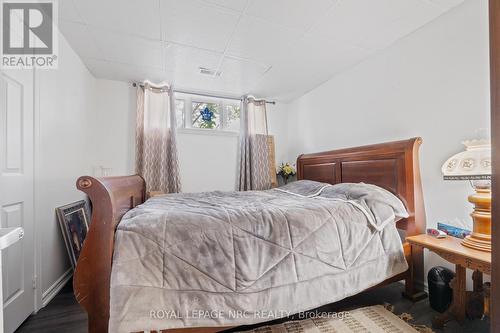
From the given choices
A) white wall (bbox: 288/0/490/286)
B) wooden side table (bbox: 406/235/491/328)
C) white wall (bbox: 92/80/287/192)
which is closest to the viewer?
wooden side table (bbox: 406/235/491/328)

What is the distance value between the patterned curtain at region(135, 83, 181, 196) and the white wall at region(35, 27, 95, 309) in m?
0.65

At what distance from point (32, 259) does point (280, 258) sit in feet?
6.10

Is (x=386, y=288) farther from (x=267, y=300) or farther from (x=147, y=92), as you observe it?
(x=147, y=92)

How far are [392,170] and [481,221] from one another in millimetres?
683

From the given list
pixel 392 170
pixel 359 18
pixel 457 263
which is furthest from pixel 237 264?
pixel 359 18

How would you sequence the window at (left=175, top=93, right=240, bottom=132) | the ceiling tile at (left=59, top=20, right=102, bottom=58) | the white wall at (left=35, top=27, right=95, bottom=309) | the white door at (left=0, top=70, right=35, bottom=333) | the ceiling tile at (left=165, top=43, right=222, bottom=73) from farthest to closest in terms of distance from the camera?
the window at (left=175, top=93, right=240, bottom=132) < the ceiling tile at (left=165, top=43, right=222, bottom=73) < the ceiling tile at (left=59, top=20, right=102, bottom=58) < the white wall at (left=35, top=27, right=95, bottom=309) < the white door at (left=0, top=70, right=35, bottom=333)

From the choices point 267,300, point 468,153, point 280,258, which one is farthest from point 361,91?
point 267,300

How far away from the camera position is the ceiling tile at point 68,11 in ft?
5.36

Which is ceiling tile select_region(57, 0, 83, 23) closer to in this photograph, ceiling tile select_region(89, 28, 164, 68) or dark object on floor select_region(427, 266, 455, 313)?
ceiling tile select_region(89, 28, 164, 68)

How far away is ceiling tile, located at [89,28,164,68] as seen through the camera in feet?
6.73

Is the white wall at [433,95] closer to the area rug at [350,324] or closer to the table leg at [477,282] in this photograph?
the table leg at [477,282]

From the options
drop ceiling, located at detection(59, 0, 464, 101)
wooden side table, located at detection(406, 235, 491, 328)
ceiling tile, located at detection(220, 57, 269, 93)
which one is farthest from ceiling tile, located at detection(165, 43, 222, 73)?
wooden side table, located at detection(406, 235, 491, 328)

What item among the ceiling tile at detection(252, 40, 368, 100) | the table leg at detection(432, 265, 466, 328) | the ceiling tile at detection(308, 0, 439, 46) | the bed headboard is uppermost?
the ceiling tile at detection(308, 0, 439, 46)

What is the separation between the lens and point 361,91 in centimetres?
249
